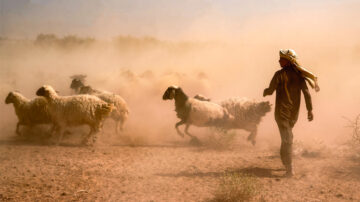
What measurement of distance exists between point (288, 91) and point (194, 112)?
12.5 feet

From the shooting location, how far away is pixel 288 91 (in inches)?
239

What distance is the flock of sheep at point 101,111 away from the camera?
28.6 ft

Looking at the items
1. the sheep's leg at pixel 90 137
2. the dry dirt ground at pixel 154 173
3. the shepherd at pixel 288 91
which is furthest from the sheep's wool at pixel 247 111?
the sheep's leg at pixel 90 137

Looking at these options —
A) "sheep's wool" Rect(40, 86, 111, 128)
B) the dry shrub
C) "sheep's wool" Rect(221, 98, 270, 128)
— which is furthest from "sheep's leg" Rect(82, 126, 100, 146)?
the dry shrub

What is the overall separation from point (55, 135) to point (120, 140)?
183cm

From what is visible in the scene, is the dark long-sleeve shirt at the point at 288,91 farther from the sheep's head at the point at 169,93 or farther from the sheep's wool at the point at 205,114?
the sheep's head at the point at 169,93

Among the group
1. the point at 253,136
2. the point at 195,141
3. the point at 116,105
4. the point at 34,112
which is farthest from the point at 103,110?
the point at 253,136

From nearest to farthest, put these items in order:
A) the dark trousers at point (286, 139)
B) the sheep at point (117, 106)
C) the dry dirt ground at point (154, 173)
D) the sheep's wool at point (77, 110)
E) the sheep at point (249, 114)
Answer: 1. the dry dirt ground at point (154, 173)
2. the dark trousers at point (286, 139)
3. the sheep's wool at point (77, 110)
4. the sheep at point (249, 114)
5. the sheep at point (117, 106)

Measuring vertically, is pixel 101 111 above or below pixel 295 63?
below

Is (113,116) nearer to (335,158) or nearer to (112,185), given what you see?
(112,185)

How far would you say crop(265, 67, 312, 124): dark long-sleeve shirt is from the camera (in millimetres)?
6027

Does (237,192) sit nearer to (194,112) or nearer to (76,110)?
(194,112)

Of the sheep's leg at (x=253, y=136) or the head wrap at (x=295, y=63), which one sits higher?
the head wrap at (x=295, y=63)

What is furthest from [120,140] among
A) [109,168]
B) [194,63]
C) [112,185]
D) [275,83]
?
[194,63]
